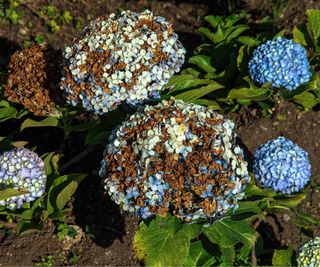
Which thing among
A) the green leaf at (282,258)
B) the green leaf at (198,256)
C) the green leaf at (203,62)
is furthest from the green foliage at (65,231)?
the green leaf at (203,62)

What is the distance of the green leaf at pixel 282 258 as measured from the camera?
3.27 meters

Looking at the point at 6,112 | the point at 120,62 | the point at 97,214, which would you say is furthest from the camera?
the point at 97,214

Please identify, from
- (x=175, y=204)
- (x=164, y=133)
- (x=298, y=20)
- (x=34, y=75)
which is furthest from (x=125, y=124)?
(x=298, y=20)

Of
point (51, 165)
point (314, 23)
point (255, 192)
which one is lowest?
point (255, 192)

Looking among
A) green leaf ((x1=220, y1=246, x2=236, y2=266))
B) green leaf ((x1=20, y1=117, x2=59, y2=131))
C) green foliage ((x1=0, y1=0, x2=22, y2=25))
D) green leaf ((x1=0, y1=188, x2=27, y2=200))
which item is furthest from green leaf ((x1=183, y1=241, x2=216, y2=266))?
green foliage ((x1=0, y1=0, x2=22, y2=25))

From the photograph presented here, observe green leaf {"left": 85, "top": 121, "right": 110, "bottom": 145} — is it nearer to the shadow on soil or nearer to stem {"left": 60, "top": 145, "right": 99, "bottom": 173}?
stem {"left": 60, "top": 145, "right": 99, "bottom": 173}

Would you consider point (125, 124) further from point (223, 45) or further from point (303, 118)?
point (303, 118)

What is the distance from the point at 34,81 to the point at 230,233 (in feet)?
4.39

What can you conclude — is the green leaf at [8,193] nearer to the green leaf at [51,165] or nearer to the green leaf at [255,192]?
the green leaf at [51,165]

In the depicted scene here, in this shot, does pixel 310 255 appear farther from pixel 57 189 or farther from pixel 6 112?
pixel 6 112

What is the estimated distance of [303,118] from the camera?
420cm

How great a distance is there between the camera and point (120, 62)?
115 inches

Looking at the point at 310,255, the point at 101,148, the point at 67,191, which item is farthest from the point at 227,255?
the point at 101,148

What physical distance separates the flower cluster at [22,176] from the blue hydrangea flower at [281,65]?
1.43 meters
